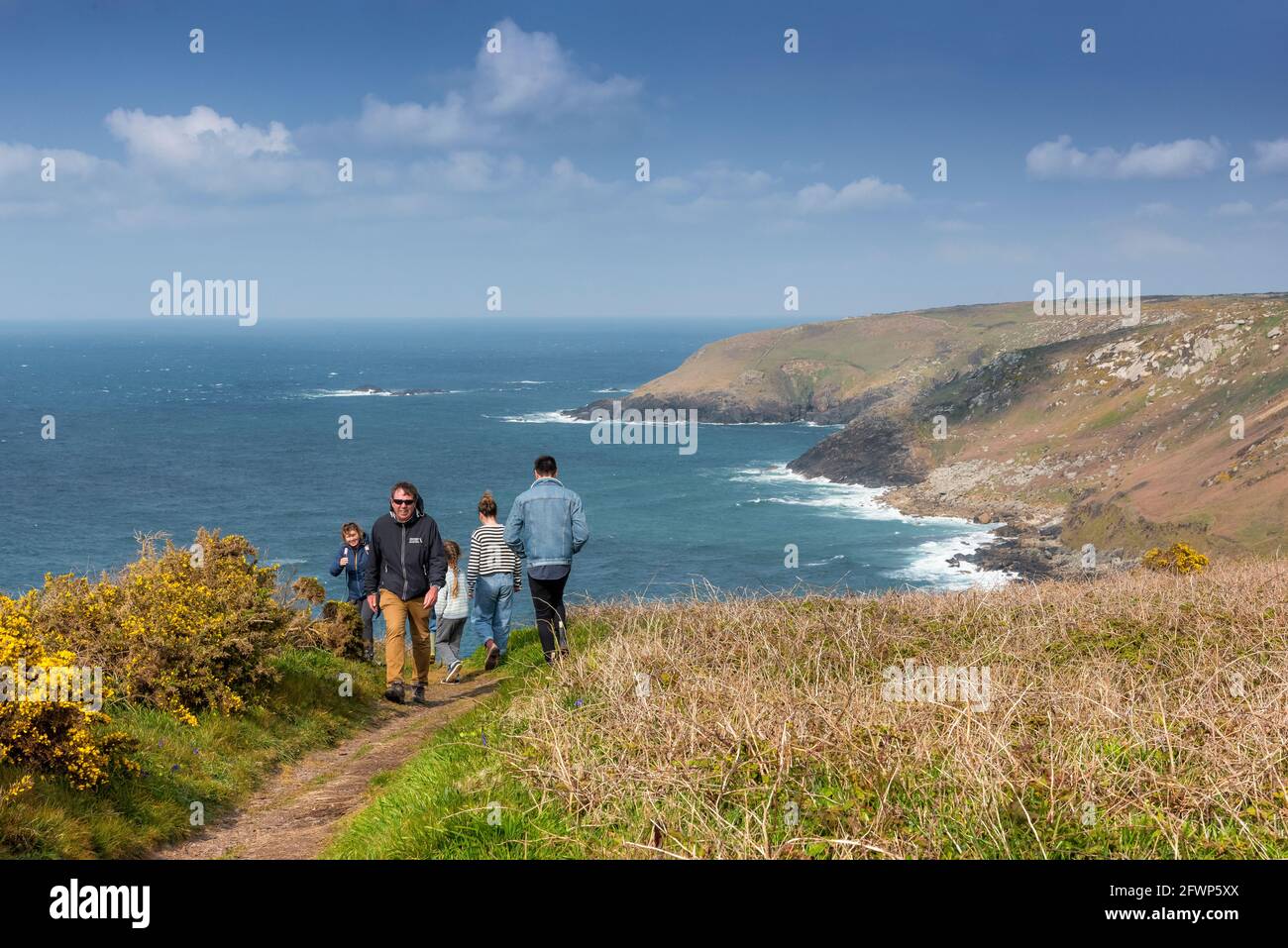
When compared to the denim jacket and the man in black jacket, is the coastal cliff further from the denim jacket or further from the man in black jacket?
the man in black jacket

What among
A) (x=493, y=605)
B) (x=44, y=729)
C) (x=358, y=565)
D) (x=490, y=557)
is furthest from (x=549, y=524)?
(x=44, y=729)

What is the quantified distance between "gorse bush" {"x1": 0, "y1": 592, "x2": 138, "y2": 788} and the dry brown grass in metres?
3.04

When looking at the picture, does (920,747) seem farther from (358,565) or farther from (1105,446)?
(1105,446)

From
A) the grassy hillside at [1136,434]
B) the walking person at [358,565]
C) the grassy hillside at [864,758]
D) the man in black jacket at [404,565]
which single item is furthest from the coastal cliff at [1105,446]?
the grassy hillside at [864,758]

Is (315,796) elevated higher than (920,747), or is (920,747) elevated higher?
(920,747)

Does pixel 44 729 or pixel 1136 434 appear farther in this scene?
pixel 1136 434

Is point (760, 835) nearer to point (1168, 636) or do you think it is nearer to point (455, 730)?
point (455, 730)

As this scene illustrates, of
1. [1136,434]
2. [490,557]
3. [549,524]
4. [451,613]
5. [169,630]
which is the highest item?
[549,524]

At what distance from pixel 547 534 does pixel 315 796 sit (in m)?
3.80

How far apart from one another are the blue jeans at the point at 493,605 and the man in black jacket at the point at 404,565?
1967 millimetres

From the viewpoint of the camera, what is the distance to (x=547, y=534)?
11625mm
